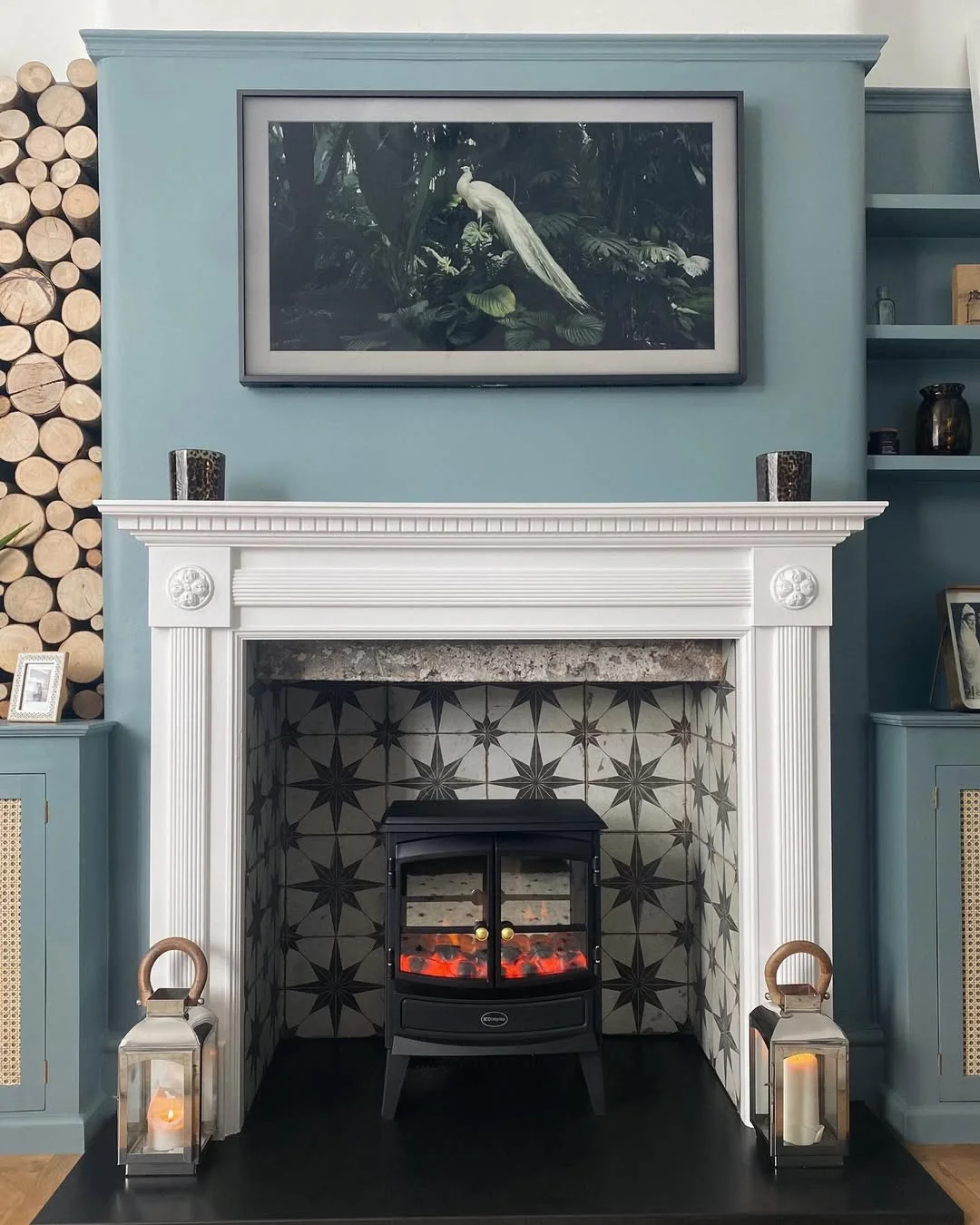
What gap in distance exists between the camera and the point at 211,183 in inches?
92.4

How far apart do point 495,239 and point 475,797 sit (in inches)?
57.4

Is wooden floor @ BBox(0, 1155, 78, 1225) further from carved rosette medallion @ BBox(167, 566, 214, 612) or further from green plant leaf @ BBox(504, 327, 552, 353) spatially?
green plant leaf @ BBox(504, 327, 552, 353)

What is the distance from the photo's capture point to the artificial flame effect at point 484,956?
217cm

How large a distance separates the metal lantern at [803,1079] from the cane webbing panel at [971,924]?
16.7 inches

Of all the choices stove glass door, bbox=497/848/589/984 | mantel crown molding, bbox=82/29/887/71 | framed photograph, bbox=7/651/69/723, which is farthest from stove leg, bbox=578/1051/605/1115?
mantel crown molding, bbox=82/29/887/71

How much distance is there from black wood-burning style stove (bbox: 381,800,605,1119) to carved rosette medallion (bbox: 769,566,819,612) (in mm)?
665

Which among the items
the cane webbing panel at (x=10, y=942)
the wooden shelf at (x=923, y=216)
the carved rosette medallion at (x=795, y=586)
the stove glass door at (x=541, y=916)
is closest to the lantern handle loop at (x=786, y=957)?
the stove glass door at (x=541, y=916)

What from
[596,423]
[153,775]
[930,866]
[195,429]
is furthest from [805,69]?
[153,775]

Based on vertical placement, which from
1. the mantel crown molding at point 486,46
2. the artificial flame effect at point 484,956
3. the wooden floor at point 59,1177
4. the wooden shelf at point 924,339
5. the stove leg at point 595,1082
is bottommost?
the wooden floor at point 59,1177

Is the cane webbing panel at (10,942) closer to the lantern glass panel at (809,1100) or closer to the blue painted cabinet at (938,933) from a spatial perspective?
the lantern glass panel at (809,1100)

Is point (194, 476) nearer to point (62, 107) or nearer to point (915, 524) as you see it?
point (62, 107)

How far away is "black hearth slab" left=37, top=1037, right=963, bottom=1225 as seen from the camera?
1806 mm

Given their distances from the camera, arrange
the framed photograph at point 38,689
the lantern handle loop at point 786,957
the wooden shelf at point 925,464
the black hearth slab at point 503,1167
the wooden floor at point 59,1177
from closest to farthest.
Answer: the black hearth slab at point 503,1167 → the wooden floor at point 59,1177 → the lantern handle loop at point 786,957 → the framed photograph at point 38,689 → the wooden shelf at point 925,464

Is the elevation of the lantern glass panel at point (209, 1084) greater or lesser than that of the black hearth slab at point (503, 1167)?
greater
